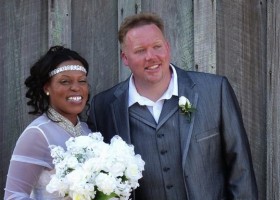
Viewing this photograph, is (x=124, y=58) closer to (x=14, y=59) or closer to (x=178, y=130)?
(x=178, y=130)

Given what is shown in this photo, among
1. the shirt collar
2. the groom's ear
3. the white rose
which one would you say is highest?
the groom's ear

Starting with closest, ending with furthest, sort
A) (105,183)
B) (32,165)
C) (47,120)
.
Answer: (105,183) → (32,165) → (47,120)

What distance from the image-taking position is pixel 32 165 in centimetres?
379

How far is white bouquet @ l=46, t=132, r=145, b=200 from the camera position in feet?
11.6

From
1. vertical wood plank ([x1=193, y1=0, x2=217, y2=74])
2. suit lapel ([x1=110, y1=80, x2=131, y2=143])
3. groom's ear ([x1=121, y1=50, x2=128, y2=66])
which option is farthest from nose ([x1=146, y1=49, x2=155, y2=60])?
vertical wood plank ([x1=193, y1=0, x2=217, y2=74])

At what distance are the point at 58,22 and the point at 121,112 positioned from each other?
0.75 meters

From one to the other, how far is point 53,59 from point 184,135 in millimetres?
831

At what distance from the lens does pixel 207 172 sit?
160 inches

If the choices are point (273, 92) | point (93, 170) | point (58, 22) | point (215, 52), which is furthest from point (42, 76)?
point (273, 92)

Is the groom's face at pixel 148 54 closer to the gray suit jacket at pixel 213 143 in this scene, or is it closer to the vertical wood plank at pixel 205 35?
the gray suit jacket at pixel 213 143

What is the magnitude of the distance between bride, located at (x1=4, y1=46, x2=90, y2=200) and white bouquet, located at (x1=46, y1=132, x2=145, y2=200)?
7.2 inches

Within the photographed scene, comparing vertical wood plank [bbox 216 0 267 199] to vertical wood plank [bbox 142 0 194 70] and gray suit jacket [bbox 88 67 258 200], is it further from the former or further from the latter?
gray suit jacket [bbox 88 67 258 200]

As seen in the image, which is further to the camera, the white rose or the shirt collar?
the shirt collar

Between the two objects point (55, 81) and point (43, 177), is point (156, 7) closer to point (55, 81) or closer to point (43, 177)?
point (55, 81)
